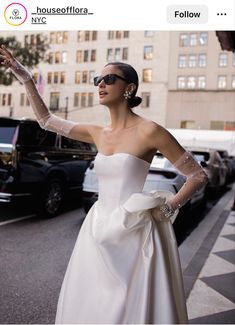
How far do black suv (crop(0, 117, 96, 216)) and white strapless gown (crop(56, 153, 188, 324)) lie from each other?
3.97 metres

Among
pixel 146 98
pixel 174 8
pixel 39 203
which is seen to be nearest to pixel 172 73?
pixel 146 98

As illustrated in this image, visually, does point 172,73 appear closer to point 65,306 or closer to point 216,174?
point 216,174

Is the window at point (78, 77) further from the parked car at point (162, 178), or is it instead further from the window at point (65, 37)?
the parked car at point (162, 178)

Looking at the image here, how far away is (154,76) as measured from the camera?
41.7m

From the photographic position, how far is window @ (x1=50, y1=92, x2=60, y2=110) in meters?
45.0

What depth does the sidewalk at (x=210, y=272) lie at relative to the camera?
309cm

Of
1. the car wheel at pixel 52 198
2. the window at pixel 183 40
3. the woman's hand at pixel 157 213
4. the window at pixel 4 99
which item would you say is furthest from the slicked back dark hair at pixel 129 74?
the window at pixel 4 99

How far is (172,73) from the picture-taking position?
1602 inches

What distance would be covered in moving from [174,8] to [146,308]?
67.5 inches

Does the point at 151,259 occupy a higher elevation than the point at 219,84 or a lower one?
lower

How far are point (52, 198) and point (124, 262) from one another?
5000mm

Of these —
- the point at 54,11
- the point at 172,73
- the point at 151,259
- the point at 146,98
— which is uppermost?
the point at 172,73

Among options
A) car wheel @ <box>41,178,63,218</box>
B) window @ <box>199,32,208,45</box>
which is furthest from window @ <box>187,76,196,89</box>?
car wheel @ <box>41,178,63,218</box>

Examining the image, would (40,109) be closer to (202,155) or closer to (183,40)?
(202,155)
